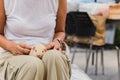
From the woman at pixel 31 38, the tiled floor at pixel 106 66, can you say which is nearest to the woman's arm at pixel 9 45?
the woman at pixel 31 38

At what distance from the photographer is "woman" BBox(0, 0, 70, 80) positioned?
1.38 meters

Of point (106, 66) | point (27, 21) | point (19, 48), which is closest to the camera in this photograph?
point (19, 48)

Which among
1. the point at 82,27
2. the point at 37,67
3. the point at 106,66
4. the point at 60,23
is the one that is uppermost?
the point at 60,23

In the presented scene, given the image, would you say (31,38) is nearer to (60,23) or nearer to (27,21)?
(27,21)

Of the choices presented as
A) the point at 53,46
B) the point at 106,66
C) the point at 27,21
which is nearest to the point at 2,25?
the point at 27,21

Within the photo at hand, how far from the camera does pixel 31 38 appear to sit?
1601mm

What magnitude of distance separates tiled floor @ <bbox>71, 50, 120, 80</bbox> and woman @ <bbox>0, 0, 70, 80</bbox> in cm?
180

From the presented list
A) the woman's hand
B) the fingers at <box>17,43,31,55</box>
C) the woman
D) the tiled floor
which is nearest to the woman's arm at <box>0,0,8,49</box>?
the woman

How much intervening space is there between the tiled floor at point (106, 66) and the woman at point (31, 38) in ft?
5.89

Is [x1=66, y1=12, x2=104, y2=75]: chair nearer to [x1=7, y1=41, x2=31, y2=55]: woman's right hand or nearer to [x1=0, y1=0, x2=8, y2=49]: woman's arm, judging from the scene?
[x1=0, y1=0, x2=8, y2=49]: woman's arm

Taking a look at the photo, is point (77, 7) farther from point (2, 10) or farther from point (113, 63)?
point (2, 10)

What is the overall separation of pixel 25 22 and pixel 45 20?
4.5 inches

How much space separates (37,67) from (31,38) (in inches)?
11.3

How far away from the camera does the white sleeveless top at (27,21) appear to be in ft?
5.20
